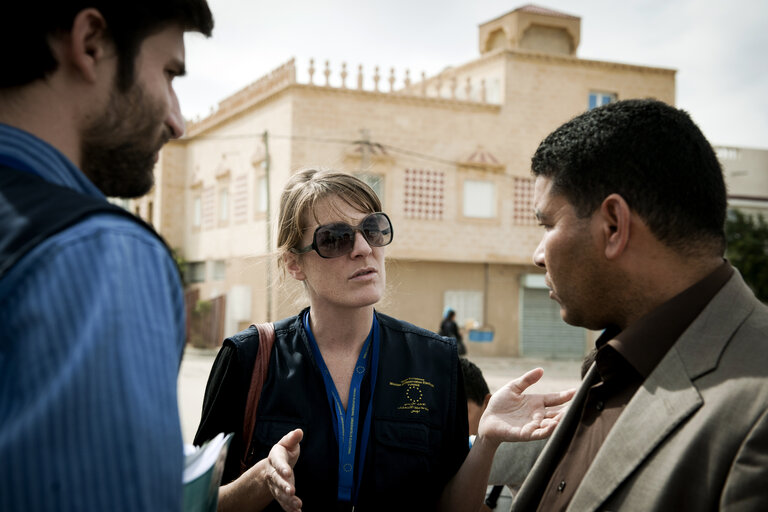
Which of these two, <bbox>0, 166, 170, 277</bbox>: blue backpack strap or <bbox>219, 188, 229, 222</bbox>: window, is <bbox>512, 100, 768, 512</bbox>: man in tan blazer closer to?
<bbox>0, 166, 170, 277</bbox>: blue backpack strap

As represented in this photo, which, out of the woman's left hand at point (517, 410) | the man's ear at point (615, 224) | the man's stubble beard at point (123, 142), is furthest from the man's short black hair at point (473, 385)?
the man's stubble beard at point (123, 142)

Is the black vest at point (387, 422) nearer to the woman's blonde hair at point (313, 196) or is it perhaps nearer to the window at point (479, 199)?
the woman's blonde hair at point (313, 196)

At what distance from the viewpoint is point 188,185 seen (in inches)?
1261

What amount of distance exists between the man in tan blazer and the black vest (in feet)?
2.04

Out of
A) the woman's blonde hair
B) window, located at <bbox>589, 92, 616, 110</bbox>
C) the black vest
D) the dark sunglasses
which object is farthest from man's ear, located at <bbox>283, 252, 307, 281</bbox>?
window, located at <bbox>589, 92, 616, 110</bbox>

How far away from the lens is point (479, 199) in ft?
84.5

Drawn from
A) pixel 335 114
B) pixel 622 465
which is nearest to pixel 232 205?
pixel 335 114

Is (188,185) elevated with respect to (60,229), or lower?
elevated

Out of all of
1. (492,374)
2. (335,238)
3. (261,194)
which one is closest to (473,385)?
(335,238)

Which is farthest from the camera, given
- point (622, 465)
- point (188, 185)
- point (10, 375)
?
point (188, 185)

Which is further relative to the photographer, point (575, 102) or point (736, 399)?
point (575, 102)

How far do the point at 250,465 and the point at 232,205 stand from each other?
25.8 m

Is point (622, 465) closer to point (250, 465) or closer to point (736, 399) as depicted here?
point (736, 399)

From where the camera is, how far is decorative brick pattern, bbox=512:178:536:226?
26.0 meters
